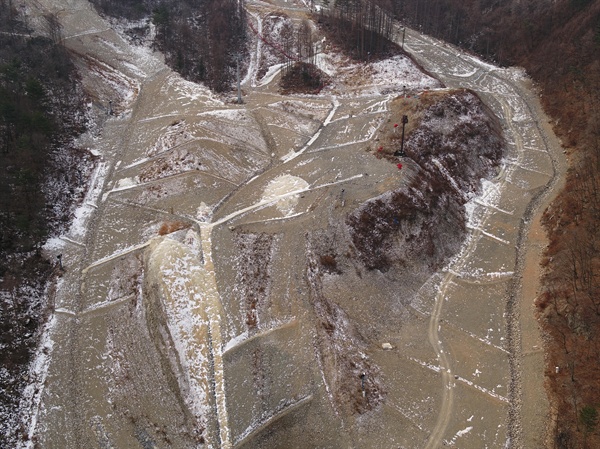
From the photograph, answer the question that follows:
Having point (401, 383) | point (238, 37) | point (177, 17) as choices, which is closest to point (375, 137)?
point (401, 383)

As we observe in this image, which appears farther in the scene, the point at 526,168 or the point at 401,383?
the point at 526,168

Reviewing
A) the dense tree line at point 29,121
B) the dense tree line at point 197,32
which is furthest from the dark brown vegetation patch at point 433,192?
the dense tree line at point 197,32

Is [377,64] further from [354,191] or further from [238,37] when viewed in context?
[354,191]

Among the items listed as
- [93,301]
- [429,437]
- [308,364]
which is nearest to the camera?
[429,437]

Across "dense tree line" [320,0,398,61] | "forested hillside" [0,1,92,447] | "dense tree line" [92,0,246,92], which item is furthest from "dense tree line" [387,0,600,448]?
"dense tree line" [92,0,246,92]

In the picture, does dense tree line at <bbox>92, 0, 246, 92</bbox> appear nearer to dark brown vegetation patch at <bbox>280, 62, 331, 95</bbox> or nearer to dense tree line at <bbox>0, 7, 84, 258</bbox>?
dark brown vegetation patch at <bbox>280, 62, 331, 95</bbox>
